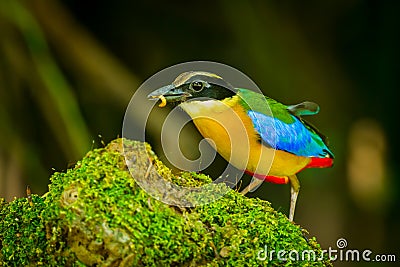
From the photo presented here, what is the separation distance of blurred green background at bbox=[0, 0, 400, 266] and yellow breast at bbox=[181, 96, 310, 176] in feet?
6.22

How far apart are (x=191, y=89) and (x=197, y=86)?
2cm

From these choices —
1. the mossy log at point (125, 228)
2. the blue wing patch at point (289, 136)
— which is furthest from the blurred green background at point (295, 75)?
the mossy log at point (125, 228)

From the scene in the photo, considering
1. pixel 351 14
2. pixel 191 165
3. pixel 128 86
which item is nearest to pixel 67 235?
pixel 191 165

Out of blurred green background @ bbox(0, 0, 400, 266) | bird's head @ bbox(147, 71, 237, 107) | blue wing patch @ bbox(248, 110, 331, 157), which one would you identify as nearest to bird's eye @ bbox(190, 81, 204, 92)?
bird's head @ bbox(147, 71, 237, 107)

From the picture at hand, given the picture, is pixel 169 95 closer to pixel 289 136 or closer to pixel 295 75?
pixel 289 136

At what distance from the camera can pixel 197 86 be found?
165 cm

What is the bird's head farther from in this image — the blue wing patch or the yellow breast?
the blue wing patch

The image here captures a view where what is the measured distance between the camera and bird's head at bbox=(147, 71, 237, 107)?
1606 mm

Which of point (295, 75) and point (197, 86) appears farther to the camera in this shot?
point (295, 75)

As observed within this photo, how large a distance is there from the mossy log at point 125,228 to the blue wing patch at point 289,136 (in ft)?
0.99

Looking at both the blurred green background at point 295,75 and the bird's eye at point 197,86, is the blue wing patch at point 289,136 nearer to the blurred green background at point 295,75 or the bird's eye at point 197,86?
the bird's eye at point 197,86

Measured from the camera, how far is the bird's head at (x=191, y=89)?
5.27ft

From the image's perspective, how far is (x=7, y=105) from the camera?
11.6 feet

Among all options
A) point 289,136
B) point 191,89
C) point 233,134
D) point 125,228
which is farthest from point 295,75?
point 125,228
